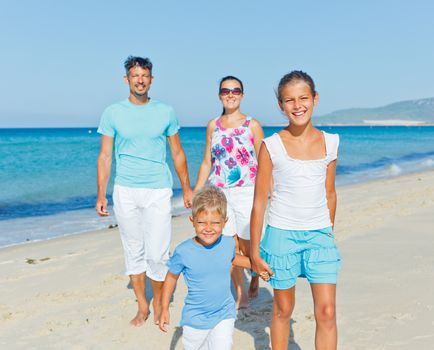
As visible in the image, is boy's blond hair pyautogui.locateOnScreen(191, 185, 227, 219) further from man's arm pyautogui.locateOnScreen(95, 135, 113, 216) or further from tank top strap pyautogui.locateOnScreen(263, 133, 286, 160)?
man's arm pyautogui.locateOnScreen(95, 135, 113, 216)

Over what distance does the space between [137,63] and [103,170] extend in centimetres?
102

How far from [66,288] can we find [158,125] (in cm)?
263

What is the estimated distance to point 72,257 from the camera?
24.6 ft

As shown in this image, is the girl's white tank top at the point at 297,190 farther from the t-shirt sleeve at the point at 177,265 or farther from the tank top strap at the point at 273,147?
the t-shirt sleeve at the point at 177,265

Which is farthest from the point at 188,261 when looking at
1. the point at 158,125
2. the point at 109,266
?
the point at 109,266

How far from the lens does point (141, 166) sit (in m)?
4.46

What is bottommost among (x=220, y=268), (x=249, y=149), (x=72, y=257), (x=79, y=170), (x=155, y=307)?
(x=79, y=170)

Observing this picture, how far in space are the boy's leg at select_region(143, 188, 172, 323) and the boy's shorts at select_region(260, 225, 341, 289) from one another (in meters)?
1.46

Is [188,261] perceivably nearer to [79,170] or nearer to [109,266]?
[109,266]

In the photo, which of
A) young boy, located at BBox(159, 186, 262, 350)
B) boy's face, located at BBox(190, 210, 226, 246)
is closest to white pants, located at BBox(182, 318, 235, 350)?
young boy, located at BBox(159, 186, 262, 350)

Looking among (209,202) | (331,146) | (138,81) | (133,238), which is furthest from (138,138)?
(331,146)

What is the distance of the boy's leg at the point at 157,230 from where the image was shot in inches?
176

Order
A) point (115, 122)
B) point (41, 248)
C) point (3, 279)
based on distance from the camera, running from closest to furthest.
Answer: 1. point (115, 122)
2. point (3, 279)
3. point (41, 248)

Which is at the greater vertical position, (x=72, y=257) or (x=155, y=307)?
(x=155, y=307)
